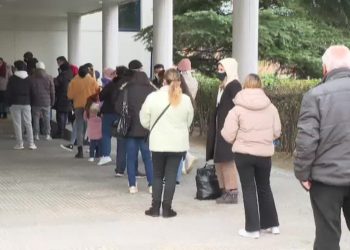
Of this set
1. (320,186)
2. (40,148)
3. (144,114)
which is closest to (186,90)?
(144,114)

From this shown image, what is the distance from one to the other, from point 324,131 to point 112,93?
624cm

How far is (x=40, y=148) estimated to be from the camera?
538 inches

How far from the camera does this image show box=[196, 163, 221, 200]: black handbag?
8109mm

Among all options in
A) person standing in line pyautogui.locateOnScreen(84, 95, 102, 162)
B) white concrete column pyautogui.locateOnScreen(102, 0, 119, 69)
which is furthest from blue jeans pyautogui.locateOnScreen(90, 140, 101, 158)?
white concrete column pyautogui.locateOnScreen(102, 0, 119, 69)

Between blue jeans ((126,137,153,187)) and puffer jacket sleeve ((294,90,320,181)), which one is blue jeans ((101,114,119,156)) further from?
puffer jacket sleeve ((294,90,320,181))

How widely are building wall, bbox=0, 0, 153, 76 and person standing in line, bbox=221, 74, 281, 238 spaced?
66.1ft

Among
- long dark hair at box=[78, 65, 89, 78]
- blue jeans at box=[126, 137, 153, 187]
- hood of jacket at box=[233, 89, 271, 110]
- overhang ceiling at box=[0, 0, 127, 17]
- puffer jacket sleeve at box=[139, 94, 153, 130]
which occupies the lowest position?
blue jeans at box=[126, 137, 153, 187]

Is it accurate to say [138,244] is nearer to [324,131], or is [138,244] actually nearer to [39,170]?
[324,131]

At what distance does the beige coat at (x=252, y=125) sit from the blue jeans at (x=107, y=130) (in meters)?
4.26

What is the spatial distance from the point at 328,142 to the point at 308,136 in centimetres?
15

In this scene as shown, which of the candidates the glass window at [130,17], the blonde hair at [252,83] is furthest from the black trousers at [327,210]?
the glass window at [130,17]

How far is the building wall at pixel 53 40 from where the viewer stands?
25453mm

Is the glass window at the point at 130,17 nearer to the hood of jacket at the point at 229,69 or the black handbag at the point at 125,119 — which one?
the black handbag at the point at 125,119

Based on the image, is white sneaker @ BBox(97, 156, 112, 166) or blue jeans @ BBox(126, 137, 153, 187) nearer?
blue jeans @ BBox(126, 137, 153, 187)
